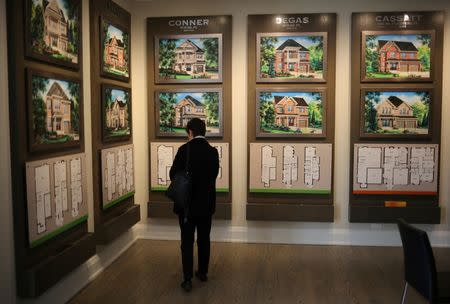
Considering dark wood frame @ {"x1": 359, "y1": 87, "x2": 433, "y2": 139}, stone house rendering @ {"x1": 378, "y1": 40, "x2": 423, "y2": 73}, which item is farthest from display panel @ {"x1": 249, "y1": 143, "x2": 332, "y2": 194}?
stone house rendering @ {"x1": 378, "y1": 40, "x2": 423, "y2": 73}

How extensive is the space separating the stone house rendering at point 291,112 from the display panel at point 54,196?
2503 millimetres

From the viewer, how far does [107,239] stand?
4336 mm

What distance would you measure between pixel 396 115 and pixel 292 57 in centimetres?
145

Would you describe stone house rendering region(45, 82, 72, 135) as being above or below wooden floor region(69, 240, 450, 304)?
above

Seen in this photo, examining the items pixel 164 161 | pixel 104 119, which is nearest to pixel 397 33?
pixel 164 161

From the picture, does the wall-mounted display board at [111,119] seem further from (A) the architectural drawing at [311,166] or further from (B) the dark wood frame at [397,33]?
(B) the dark wood frame at [397,33]

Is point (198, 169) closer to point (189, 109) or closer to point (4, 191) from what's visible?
point (4, 191)

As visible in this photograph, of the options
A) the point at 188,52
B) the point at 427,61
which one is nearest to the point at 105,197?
the point at 188,52

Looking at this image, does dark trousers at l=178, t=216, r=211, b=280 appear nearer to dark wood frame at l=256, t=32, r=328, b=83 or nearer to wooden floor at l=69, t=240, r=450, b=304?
wooden floor at l=69, t=240, r=450, b=304

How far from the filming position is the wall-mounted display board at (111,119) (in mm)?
4230

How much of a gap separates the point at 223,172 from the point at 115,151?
57.1 inches

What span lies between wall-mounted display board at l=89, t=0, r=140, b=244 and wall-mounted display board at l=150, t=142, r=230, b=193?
44cm

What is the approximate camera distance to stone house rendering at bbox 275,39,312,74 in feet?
17.4

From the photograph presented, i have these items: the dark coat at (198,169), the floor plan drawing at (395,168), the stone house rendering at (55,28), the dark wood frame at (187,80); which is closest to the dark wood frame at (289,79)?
the dark wood frame at (187,80)
